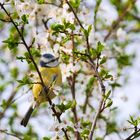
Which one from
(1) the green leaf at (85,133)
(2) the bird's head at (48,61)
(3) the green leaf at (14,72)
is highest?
(3) the green leaf at (14,72)

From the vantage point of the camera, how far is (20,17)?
2.69 m

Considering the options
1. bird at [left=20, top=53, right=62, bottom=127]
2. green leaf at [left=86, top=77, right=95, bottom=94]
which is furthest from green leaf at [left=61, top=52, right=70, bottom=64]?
green leaf at [left=86, top=77, right=95, bottom=94]

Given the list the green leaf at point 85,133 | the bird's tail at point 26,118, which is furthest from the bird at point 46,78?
the green leaf at point 85,133

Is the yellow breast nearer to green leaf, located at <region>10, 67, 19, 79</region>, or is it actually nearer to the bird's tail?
the bird's tail

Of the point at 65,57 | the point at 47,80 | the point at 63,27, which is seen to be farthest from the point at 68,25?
the point at 47,80

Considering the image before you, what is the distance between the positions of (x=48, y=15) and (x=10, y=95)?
1.59 metres

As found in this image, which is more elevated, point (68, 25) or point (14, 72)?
point (14, 72)

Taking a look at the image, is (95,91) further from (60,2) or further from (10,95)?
(10,95)

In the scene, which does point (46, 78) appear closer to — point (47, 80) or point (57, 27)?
point (47, 80)

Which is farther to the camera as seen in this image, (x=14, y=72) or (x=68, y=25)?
(x=14, y=72)

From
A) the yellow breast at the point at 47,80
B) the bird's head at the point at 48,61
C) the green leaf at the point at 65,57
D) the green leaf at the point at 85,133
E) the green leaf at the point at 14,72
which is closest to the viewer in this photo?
the green leaf at the point at 85,133

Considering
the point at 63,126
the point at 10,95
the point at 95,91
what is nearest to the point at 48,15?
the point at 95,91

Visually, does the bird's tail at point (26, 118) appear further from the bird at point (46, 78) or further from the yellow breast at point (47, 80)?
the yellow breast at point (47, 80)

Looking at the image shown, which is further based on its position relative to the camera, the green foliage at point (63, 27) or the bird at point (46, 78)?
the bird at point (46, 78)
